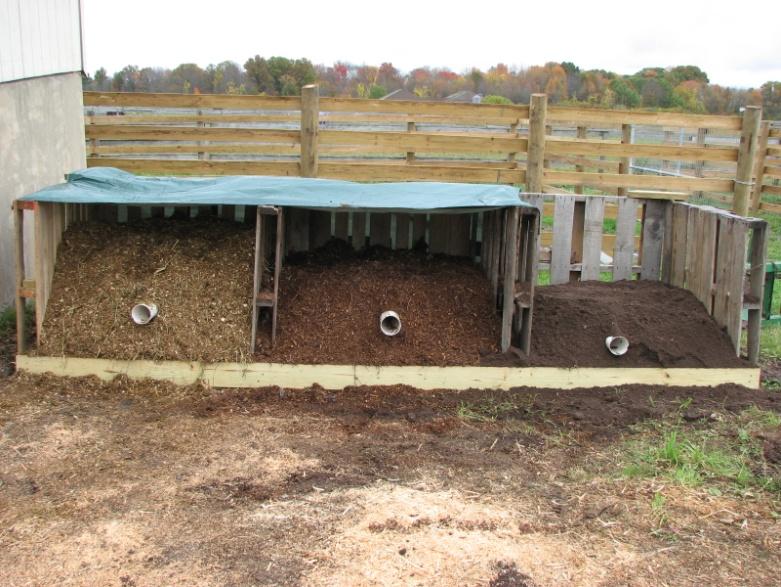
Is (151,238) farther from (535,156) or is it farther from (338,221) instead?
(535,156)

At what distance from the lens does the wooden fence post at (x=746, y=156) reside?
35.7 feet

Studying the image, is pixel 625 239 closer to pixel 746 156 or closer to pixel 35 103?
pixel 746 156

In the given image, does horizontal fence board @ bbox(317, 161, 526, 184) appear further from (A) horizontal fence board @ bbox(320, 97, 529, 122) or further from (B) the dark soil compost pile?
(B) the dark soil compost pile

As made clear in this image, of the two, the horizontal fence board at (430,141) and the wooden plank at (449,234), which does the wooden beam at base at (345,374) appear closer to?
the wooden plank at (449,234)

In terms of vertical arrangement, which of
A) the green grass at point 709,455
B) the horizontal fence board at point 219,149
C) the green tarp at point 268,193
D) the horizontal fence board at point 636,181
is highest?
the horizontal fence board at point 219,149

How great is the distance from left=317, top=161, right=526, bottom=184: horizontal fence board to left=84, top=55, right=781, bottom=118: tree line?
25.0 meters

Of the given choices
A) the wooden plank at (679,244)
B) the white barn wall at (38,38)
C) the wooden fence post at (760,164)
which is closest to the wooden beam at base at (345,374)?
the wooden plank at (679,244)

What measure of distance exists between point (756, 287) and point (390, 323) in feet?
9.52

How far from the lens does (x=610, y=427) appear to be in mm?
5133

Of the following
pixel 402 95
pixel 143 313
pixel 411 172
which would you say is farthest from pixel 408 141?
pixel 402 95

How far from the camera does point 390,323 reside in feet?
19.8

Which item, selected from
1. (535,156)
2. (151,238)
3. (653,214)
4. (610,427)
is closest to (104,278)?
(151,238)

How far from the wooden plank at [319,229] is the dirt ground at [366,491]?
6.01ft

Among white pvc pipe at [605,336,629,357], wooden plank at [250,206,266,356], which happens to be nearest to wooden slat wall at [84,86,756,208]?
wooden plank at [250,206,266,356]
